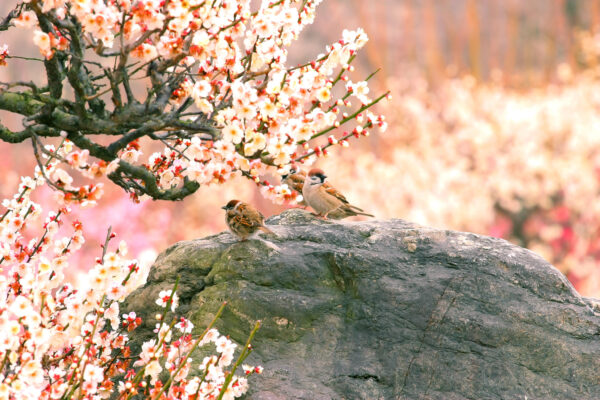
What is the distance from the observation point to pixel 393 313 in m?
4.98

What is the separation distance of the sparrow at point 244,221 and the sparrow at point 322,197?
3.10ft

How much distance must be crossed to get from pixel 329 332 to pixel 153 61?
6.92 ft

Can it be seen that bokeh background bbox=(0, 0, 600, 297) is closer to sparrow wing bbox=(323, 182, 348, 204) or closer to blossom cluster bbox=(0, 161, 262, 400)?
sparrow wing bbox=(323, 182, 348, 204)

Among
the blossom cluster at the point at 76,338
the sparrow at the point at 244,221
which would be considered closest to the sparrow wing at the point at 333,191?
the sparrow at the point at 244,221

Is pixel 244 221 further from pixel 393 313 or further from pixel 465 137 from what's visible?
pixel 465 137

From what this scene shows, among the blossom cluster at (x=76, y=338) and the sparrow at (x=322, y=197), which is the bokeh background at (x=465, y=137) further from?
the blossom cluster at (x=76, y=338)

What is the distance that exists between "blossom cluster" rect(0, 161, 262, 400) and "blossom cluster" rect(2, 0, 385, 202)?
0.74 meters

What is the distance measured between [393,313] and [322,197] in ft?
4.90

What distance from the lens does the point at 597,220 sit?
13227 millimetres

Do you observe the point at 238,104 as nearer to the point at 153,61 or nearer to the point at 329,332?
the point at 153,61

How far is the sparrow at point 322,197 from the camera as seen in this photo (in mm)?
6180

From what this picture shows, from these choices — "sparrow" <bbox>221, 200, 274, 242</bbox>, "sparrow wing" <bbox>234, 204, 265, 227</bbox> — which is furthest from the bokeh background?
"sparrow wing" <bbox>234, 204, 265, 227</bbox>

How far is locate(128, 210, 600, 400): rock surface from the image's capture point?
15.5 feet

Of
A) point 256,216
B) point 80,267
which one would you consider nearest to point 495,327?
point 256,216
